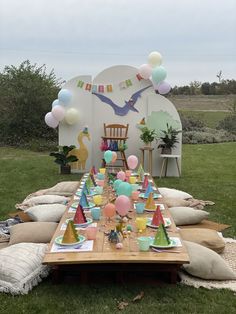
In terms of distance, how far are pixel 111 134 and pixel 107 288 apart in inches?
257

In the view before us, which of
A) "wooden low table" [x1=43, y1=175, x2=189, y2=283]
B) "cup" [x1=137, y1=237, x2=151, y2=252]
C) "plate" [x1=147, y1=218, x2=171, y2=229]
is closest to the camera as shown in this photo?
"wooden low table" [x1=43, y1=175, x2=189, y2=283]

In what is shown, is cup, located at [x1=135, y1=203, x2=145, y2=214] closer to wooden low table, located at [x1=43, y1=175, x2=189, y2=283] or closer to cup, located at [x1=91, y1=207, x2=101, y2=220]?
cup, located at [x1=91, y1=207, x2=101, y2=220]

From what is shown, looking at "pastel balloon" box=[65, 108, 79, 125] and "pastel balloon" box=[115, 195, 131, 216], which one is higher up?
"pastel balloon" box=[65, 108, 79, 125]

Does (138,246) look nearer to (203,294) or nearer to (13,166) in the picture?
(203,294)

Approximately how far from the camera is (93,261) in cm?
372

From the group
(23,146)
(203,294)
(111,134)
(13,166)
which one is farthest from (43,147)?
(203,294)

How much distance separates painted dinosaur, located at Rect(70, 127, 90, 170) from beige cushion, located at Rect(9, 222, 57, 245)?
5.37 metres

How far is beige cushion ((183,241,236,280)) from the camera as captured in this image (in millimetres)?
4109

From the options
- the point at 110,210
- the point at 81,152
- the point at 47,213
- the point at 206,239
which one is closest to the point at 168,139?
the point at 81,152

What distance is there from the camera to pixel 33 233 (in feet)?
15.6

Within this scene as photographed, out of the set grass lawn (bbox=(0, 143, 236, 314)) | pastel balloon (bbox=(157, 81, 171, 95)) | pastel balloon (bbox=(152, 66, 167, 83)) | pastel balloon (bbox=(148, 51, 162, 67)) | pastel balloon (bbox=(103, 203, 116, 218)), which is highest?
pastel balloon (bbox=(148, 51, 162, 67))

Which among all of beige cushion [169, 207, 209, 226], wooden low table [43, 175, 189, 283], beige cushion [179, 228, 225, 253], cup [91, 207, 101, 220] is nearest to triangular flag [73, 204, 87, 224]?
cup [91, 207, 101, 220]

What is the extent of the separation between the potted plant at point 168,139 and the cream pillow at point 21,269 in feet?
19.9

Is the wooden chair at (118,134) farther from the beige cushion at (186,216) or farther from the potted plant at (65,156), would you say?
the beige cushion at (186,216)
